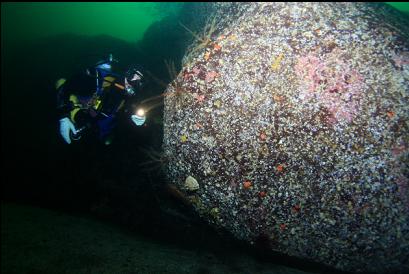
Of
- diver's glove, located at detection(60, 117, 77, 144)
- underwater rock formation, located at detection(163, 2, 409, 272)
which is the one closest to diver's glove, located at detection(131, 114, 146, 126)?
underwater rock formation, located at detection(163, 2, 409, 272)

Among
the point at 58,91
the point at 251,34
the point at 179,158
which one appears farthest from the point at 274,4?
the point at 58,91

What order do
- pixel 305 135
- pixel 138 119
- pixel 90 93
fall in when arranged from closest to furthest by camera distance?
1. pixel 305 135
2. pixel 138 119
3. pixel 90 93

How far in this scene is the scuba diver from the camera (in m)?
4.91

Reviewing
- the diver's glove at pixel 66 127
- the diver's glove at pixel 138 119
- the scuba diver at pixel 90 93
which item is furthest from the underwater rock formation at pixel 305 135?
the diver's glove at pixel 66 127

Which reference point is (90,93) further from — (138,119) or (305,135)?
(305,135)

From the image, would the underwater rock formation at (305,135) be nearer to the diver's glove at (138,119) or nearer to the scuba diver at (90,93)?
the diver's glove at (138,119)

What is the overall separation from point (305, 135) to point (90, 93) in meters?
3.78

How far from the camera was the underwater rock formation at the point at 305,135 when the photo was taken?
4.34 m

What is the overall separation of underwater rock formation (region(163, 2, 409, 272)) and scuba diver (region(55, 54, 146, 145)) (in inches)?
33.4

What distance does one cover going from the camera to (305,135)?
4.48 m

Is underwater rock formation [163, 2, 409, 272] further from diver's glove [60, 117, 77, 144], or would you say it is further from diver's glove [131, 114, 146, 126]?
diver's glove [60, 117, 77, 144]

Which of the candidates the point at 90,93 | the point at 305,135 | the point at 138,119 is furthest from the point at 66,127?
the point at 305,135

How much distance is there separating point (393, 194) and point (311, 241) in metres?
1.46

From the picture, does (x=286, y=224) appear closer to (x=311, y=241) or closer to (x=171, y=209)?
(x=311, y=241)
